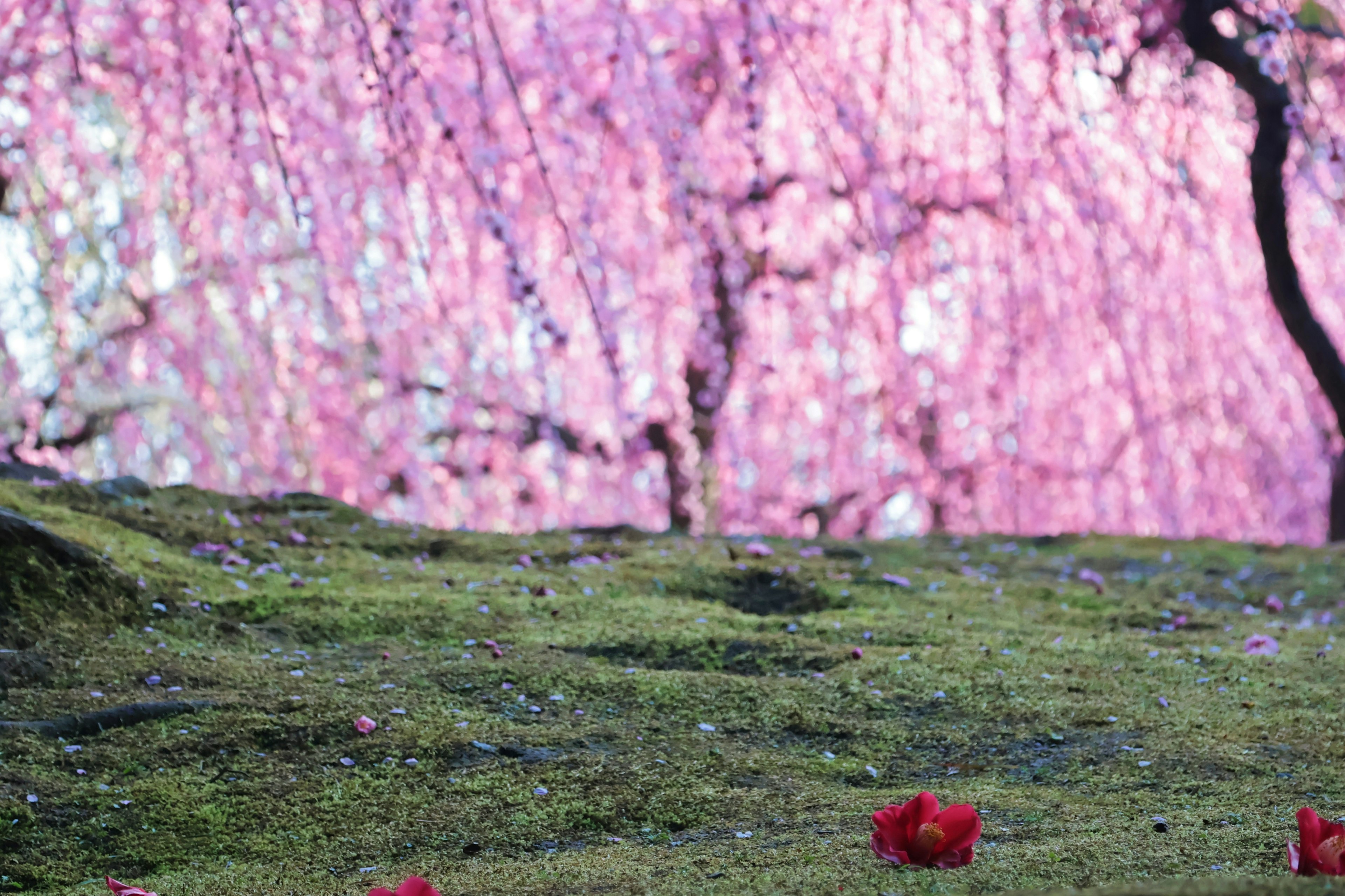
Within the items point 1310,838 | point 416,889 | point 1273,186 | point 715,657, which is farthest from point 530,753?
point 1273,186

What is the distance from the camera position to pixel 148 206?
665cm

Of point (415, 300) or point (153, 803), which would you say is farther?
point (415, 300)

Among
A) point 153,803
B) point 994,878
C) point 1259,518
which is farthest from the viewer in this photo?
point 1259,518

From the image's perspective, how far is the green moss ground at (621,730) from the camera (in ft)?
6.32

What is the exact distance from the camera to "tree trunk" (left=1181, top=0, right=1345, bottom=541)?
4625 mm

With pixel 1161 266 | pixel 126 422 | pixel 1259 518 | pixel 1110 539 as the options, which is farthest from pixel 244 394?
pixel 1259 518

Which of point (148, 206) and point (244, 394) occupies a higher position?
point (148, 206)

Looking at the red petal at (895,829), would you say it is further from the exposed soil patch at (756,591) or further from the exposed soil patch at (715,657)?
the exposed soil patch at (756,591)

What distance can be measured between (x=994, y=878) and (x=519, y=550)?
2963 millimetres

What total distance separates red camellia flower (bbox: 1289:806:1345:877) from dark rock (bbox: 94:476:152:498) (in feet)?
12.8

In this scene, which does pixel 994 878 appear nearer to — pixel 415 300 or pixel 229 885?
pixel 229 885

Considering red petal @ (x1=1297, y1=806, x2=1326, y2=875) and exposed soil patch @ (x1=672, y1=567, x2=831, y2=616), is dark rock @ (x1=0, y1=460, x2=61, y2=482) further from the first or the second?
red petal @ (x1=1297, y1=806, x2=1326, y2=875)

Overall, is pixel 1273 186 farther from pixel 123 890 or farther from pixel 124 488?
pixel 123 890

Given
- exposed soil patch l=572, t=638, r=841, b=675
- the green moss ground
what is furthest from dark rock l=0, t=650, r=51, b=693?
exposed soil patch l=572, t=638, r=841, b=675
